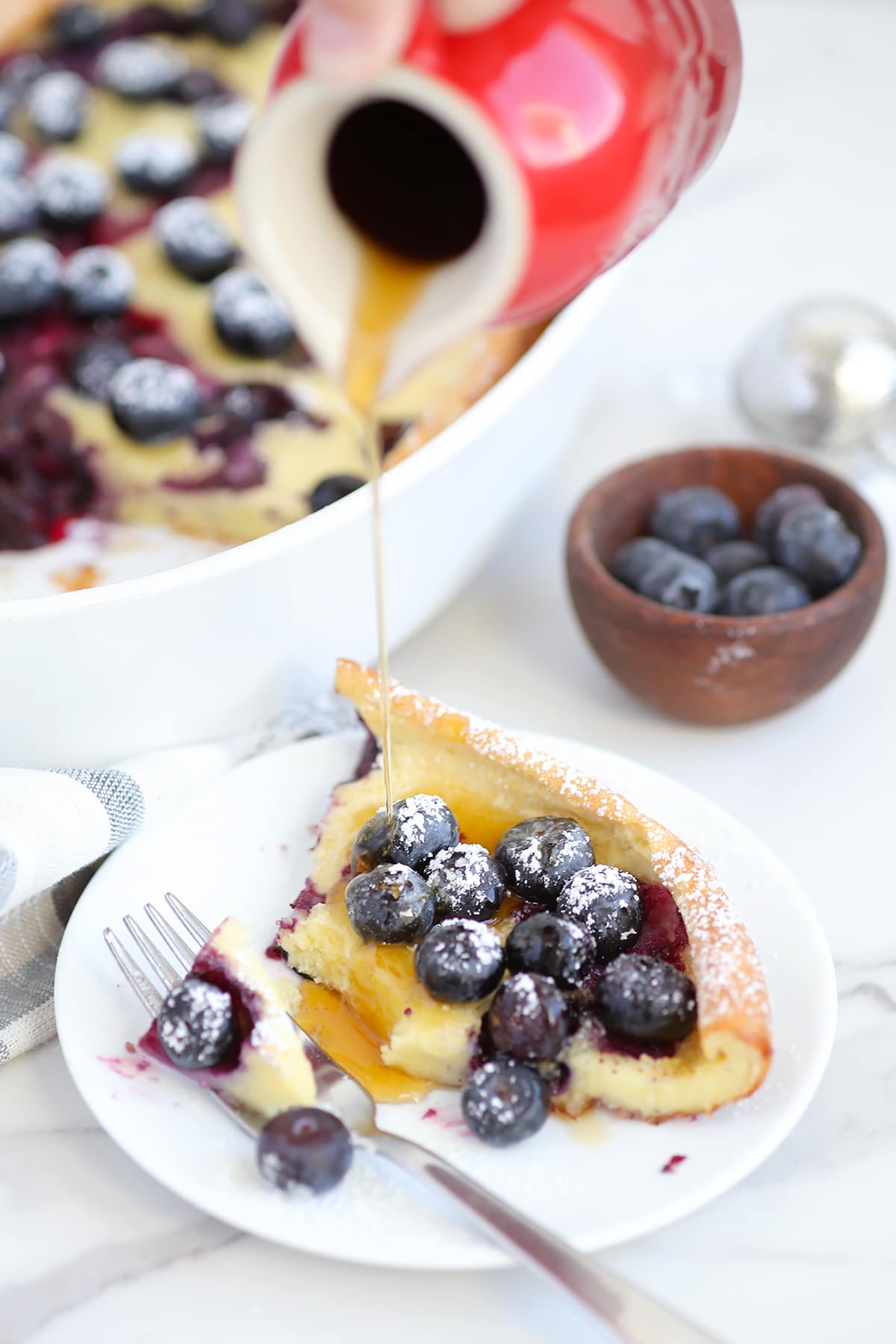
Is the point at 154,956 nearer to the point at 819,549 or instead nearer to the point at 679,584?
the point at 679,584

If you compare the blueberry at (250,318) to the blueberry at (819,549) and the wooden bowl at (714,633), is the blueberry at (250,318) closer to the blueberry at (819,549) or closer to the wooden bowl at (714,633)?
the wooden bowl at (714,633)

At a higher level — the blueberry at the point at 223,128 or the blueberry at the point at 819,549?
the blueberry at the point at 223,128

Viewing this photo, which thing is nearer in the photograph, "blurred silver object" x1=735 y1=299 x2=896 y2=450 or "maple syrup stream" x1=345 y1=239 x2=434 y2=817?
"maple syrup stream" x1=345 y1=239 x2=434 y2=817

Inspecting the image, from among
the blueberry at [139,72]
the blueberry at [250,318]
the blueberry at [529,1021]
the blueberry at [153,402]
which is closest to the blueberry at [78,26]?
the blueberry at [139,72]

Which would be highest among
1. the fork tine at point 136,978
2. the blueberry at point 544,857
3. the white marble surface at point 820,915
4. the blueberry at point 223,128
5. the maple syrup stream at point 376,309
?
the maple syrup stream at point 376,309

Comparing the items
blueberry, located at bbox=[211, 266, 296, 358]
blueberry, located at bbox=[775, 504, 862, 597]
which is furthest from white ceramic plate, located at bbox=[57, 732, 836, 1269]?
blueberry, located at bbox=[211, 266, 296, 358]

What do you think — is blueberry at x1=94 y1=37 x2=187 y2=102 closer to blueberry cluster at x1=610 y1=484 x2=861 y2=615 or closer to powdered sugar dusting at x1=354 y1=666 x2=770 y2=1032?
blueberry cluster at x1=610 y1=484 x2=861 y2=615
